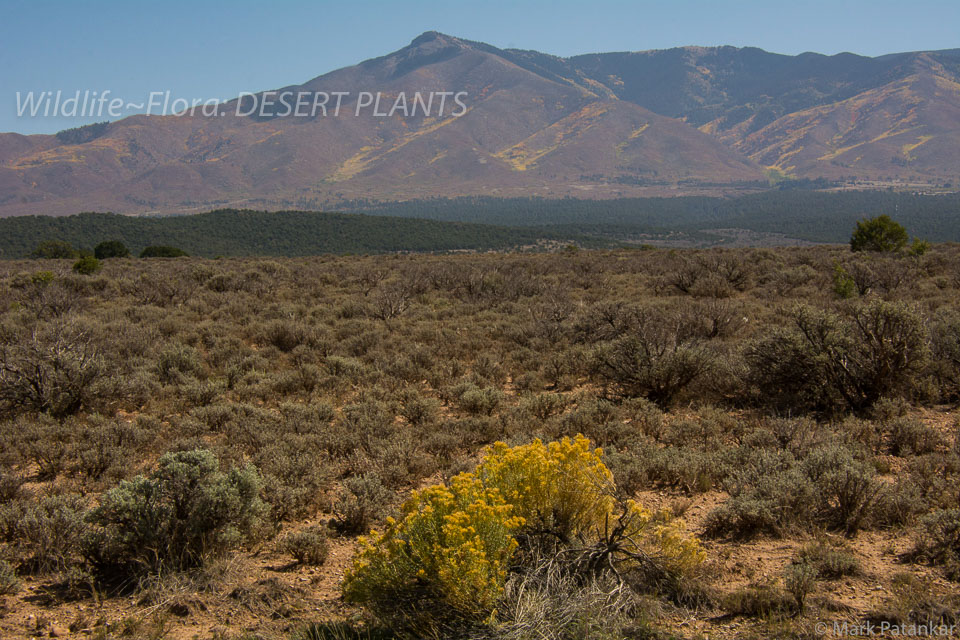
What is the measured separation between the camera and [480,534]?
314 cm

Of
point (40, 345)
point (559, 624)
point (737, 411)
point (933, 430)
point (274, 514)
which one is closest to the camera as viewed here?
point (559, 624)

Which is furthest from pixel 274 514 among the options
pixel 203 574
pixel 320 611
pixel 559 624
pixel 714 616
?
pixel 714 616

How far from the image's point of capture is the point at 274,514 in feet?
16.6

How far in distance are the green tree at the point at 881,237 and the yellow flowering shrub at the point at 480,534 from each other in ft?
92.1

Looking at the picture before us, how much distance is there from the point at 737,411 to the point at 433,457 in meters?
4.04

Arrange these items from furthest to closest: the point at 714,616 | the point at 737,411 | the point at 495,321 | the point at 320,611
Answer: the point at 495,321 → the point at 737,411 → the point at 320,611 → the point at 714,616

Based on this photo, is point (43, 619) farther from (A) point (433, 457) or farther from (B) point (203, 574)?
A: (A) point (433, 457)

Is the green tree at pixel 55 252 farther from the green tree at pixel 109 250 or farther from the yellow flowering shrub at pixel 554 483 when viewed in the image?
the yellow flowering shrub at pixel 554 483

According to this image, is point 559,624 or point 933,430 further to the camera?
point 933,430

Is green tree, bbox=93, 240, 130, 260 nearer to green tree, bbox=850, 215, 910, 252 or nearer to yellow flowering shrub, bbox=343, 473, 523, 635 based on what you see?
yellow flowering shrub, bbox=343, 473, 523, 635

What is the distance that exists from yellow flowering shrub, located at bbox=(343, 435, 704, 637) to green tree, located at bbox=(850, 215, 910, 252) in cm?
2808

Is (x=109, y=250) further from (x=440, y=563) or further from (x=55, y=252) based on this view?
(x=440, y=563)

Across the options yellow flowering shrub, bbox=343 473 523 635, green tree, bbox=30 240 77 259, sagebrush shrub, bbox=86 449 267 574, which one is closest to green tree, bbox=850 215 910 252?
yellow flowering shrub, bbox=343 473 523 635

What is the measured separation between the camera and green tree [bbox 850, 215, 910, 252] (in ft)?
84.8
